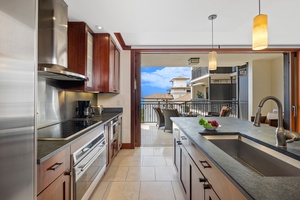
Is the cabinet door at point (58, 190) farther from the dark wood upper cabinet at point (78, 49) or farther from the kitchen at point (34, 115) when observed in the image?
the dark wood upper cabinet at point (78, 49)

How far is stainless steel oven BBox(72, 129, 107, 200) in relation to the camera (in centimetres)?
171

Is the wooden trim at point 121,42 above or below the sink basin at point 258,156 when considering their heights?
above

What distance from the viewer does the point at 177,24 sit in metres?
3.10

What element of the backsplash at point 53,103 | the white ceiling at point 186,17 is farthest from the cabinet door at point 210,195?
the white ceiling at point 186,17

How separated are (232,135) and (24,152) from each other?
1.80 m

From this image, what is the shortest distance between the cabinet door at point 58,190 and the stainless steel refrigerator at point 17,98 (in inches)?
8.2

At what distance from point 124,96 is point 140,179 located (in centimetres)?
220

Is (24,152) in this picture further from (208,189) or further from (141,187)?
(141,187)

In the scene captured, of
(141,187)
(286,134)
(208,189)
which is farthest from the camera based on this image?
(141,187)

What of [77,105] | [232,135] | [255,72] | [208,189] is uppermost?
[255,72]

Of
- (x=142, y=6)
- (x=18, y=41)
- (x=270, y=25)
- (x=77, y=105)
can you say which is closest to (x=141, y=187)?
(x=77, y=105)

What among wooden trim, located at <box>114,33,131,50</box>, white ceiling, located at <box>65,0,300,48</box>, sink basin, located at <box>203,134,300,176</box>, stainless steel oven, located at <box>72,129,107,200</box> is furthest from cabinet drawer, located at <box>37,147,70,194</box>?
wooden trim, located at <box>114,33,131,50</box>

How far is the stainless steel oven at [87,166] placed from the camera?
5.63 feet

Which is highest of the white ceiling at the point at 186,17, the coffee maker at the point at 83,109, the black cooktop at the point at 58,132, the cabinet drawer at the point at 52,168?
the white ceiling at the point at 186,17
